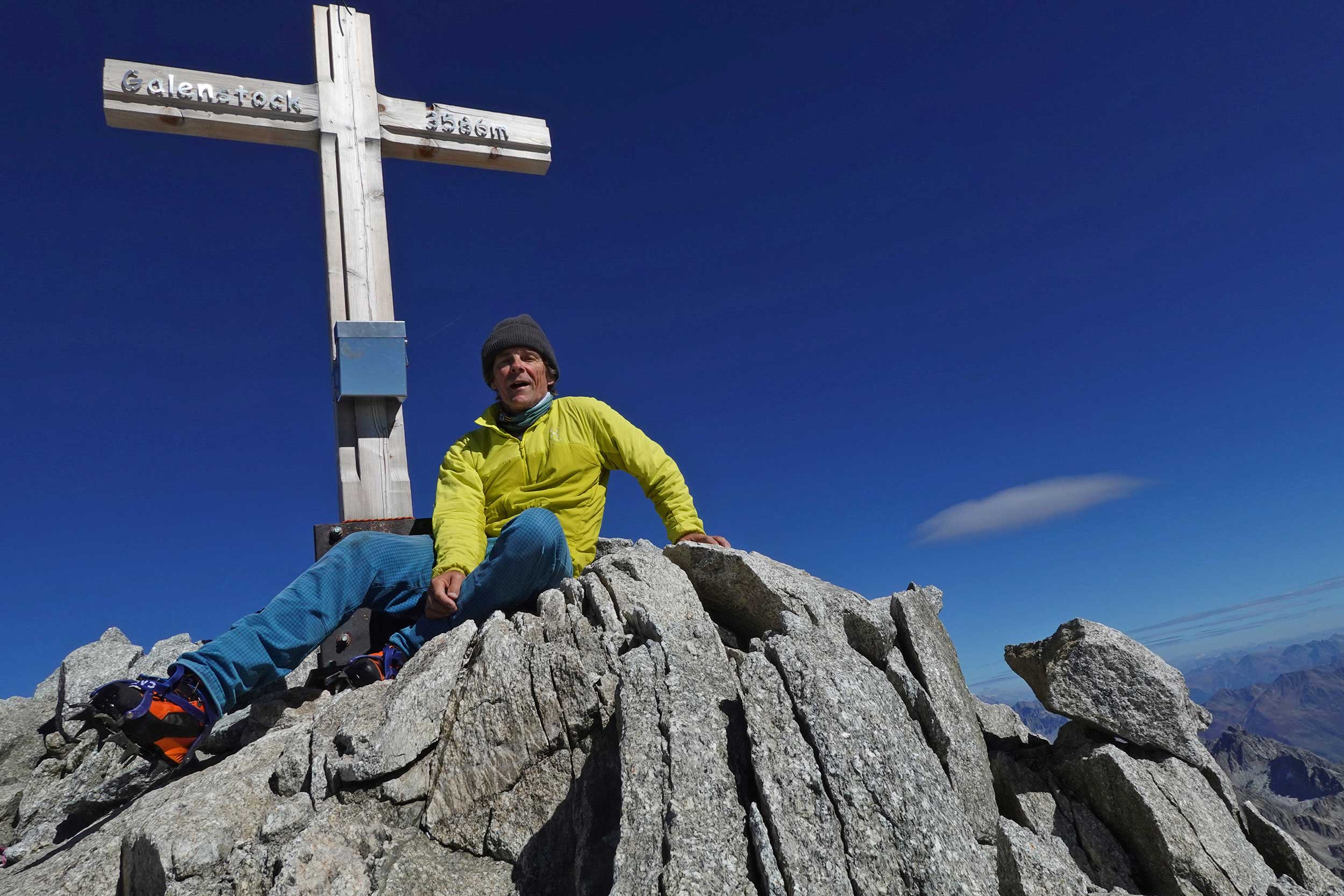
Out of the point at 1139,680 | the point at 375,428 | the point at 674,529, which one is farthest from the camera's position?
the point at 375,428

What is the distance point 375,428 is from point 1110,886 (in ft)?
25.0

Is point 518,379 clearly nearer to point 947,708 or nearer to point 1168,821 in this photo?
point 947,708

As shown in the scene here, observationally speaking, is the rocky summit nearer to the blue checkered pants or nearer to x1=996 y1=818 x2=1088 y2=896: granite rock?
x1=996 y1=818 x2=1088 y2=896: granite rock

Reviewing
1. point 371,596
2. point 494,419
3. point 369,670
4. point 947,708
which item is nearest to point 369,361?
point 494,419

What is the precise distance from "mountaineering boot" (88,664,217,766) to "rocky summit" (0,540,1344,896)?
0.30 m

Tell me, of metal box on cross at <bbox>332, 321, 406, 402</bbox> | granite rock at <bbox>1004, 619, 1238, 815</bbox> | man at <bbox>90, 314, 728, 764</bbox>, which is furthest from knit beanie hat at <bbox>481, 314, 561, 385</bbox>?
granite rock at <bbox>1004, 619, 1238, 815</bbox>

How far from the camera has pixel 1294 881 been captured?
4.60 meters

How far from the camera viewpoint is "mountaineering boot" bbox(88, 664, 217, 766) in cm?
467

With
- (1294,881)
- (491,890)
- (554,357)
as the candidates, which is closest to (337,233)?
(554,357)

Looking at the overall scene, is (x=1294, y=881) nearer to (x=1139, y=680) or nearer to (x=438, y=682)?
(x=1139, y=680)

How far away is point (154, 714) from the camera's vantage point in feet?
15.8

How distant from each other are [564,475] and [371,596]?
6.29 ft

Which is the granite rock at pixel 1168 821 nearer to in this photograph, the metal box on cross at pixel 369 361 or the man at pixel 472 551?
the man at pixel 472 551

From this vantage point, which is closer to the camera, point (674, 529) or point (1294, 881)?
point (1294, 881)
